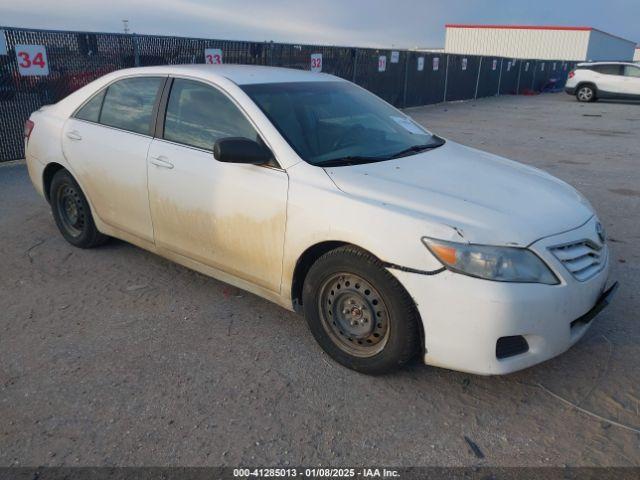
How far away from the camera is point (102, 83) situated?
4.54 m

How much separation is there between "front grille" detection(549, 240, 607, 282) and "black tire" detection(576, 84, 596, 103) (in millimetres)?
25062

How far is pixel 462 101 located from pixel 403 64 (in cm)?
678

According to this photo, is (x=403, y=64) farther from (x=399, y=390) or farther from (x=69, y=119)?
(x=399, y=390)

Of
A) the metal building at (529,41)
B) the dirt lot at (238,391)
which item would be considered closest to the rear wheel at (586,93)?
the dirt lot at (238,391)

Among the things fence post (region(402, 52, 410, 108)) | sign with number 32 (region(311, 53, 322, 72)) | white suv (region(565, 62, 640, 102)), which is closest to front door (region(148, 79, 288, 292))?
sign with number 32 (region(311, 53, 322, 72))

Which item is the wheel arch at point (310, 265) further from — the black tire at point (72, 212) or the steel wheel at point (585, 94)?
the steel wheel at point (585, 94)

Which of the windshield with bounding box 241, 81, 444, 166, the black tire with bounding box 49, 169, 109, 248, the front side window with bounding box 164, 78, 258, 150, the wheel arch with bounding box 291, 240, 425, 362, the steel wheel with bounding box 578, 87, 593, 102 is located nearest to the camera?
the wheel arch with bounding box 291, 240, 425, 362

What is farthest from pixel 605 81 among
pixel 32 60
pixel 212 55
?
pixel 32 60

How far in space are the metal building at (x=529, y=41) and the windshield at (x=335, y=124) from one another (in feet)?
172

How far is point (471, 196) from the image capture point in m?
2.96

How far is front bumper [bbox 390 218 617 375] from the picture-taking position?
2.56m

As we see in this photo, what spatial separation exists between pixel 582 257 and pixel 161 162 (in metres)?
2.74

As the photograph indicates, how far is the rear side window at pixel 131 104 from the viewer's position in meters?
4.06

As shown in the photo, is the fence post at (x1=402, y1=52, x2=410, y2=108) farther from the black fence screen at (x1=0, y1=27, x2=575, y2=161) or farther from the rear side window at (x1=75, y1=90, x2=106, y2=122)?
the rear side window at (x1=75, y1=90, x2=106, y2=122)
